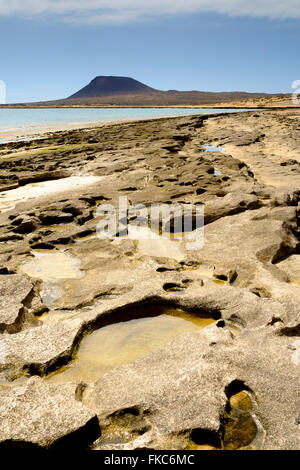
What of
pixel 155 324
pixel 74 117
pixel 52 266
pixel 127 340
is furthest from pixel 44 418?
pixel 74 117

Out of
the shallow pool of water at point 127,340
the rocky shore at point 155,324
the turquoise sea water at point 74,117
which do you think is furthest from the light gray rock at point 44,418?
the turquoise sea water at point 74,117

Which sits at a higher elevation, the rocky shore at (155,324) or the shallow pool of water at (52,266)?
the rocky shore at (155,324)

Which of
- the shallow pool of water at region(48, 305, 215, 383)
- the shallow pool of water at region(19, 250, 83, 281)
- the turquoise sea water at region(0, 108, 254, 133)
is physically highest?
the turquoise sea water at region(0, 108, 254, 133)

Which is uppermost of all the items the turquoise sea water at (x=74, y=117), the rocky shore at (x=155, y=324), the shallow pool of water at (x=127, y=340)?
the turquoise sea water at (x=74, y=117)

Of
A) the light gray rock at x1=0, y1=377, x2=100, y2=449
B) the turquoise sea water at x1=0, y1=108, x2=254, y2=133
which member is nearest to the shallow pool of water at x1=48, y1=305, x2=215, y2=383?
the light gray rock at x1=0, y1=377, x2=100, y2=449

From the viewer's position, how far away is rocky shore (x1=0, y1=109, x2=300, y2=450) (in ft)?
8.68

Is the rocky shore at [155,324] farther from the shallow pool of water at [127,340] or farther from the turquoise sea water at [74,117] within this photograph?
the turquoise sea water at [74,117]

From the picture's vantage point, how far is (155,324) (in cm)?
413

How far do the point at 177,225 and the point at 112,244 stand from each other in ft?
4.77

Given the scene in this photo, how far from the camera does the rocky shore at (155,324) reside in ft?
8.68

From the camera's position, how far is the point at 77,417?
8.59 ft

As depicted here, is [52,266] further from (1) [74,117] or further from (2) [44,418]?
(1) [74,117]

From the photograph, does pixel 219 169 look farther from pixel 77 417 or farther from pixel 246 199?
pixel 77 417

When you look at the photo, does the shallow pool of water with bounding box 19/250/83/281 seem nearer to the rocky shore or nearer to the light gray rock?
the rocky shore
